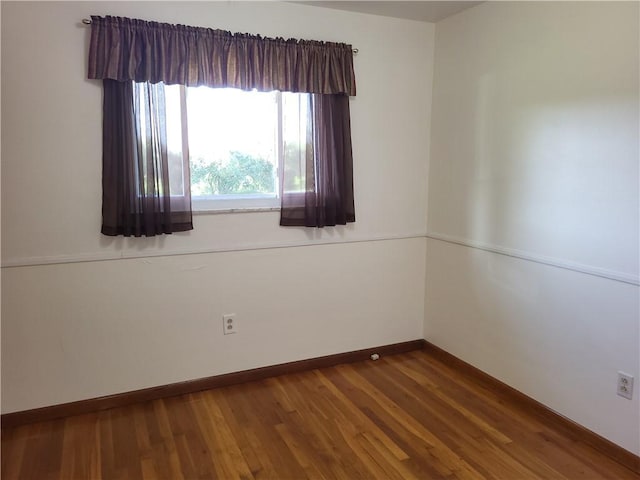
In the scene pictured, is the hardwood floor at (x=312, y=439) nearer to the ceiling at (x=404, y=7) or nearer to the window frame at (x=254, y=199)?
the window frame at (x=254, y=199)

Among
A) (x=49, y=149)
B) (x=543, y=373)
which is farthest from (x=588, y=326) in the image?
(x=49, y=149)

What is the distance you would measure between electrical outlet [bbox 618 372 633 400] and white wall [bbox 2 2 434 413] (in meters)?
1.48

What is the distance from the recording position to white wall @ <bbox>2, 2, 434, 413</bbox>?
7.73ft

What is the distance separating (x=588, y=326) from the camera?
2.31 metres

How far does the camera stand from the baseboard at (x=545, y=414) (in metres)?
2.20

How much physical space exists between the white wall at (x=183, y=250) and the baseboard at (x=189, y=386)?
0.14 ft

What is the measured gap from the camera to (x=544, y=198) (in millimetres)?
2486

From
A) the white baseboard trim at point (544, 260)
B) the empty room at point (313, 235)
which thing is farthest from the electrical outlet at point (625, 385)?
the white baseboard trim at point (544, 260)

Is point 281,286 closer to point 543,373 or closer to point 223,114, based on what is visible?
point 223,114

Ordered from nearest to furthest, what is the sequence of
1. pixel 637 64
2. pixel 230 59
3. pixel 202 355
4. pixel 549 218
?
pixel 637 64, pixel 549 218, pixel 230 59, pixel 202 355

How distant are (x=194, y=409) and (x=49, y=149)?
5.14ft

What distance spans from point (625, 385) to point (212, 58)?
260 cm

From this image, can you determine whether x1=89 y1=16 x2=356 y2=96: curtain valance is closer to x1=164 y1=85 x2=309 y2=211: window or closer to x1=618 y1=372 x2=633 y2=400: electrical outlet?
x1=164 y1=85 x2=309 y2=211: window

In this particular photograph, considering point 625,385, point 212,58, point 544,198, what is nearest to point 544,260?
point 544,198
